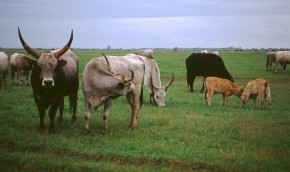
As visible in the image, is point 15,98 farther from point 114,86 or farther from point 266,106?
point 266,106

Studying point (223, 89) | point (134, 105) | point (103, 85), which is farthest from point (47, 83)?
point (223, 89)

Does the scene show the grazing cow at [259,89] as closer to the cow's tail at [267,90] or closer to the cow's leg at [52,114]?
the cow's tail at [267,90]

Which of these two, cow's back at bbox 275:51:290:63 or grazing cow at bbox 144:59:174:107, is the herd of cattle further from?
A: cow's back at bbox 275:51:290:63

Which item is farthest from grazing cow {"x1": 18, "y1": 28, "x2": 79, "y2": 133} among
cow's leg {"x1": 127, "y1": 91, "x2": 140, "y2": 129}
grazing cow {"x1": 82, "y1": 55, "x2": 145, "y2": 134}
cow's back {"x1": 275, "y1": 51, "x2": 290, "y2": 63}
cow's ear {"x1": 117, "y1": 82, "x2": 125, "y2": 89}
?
cow's back {"x1": 275, "y1": 51, "x2": 290, "y2": 63}

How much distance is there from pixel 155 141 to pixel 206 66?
43.3ft

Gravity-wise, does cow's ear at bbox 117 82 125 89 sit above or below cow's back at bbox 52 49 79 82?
below

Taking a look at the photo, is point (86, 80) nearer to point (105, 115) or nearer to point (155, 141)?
point (105, 115)

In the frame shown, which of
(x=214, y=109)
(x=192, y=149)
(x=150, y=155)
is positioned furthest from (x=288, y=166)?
(x=214, y=109)

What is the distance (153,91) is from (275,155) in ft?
27.8

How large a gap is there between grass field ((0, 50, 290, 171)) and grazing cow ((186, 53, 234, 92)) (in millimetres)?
6533

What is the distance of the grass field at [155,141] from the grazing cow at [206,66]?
6533 mm

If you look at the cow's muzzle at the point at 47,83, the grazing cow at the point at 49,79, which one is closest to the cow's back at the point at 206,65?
the grazing cow at the point at 49,79

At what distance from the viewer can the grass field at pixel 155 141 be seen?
7.97 metres

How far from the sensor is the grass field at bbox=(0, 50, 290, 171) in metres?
7.97
